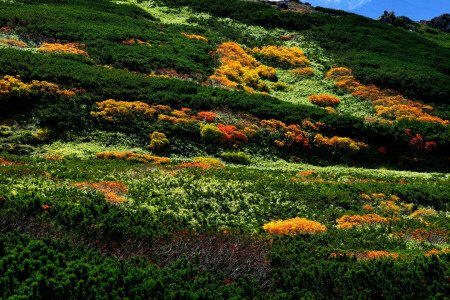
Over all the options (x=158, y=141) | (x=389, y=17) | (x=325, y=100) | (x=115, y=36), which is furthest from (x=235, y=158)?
(x=389, y=17)

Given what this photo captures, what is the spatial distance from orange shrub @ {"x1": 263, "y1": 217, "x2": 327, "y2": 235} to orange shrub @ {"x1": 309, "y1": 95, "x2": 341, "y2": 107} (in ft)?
113

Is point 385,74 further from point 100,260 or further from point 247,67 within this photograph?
point 100,260

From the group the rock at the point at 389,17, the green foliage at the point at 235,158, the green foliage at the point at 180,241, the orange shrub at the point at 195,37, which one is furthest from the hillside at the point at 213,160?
the rock at the point at 389,17

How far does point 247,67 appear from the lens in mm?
53062

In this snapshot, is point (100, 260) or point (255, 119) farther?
point (255, 119)

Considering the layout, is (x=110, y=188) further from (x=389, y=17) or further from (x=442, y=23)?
(x=442, y=23)

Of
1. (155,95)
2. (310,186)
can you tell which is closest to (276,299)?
(310,186)

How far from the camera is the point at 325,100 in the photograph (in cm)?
4500

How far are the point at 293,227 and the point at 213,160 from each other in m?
13.6

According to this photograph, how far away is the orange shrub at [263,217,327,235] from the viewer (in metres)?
12.3

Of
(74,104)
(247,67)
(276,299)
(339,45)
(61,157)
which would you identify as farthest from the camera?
(339,45)

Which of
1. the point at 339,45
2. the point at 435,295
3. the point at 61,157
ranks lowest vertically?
the point at 61,157

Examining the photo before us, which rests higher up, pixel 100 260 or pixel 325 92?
pixel 325 92

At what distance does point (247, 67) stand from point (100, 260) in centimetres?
4945
